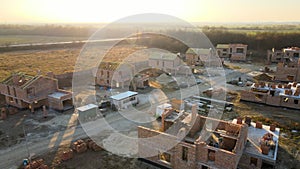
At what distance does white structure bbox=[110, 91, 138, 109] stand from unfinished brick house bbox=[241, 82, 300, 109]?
14640 millimetres

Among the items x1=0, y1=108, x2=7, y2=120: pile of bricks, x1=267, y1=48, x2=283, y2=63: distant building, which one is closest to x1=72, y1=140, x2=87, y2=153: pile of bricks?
x1=0, y1=108, x2=7, y2=120: pile of bricks

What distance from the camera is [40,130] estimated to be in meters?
24.1

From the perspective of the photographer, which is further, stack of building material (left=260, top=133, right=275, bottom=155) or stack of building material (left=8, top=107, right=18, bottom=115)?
stack of building material (left=8, top=107, right=18, bottom=115)

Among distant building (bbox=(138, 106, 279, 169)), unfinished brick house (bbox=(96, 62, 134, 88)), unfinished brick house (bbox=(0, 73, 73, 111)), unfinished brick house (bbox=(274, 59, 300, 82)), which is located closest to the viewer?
distant building (bbox=(138, 106, 279, 169))

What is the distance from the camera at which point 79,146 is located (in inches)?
794

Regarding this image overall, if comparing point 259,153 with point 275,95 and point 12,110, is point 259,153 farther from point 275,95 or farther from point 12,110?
point 12,110

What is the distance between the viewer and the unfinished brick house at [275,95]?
29312mm

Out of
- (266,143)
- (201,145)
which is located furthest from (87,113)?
(266,143)

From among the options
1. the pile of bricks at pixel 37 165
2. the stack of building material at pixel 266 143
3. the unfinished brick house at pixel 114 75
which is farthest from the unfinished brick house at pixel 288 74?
the pile of bricks at pixel 37 165

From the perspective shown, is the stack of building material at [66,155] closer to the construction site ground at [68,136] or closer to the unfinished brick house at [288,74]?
the construction site ground at [68,136]

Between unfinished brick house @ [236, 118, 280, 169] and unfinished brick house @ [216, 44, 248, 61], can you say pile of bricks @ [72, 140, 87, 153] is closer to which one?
unfinished brick house @ [236, 118, 280, 169]

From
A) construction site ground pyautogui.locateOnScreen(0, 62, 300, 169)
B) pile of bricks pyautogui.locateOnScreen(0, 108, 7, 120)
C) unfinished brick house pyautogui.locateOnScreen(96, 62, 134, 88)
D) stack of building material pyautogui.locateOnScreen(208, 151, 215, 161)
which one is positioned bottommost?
construction site ground pyautogui.locateOnScreen(0, 62, 300, 169)

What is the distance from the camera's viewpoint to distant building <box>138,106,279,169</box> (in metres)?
15.7

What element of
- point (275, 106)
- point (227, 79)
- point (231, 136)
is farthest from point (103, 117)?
point (227, 79)
